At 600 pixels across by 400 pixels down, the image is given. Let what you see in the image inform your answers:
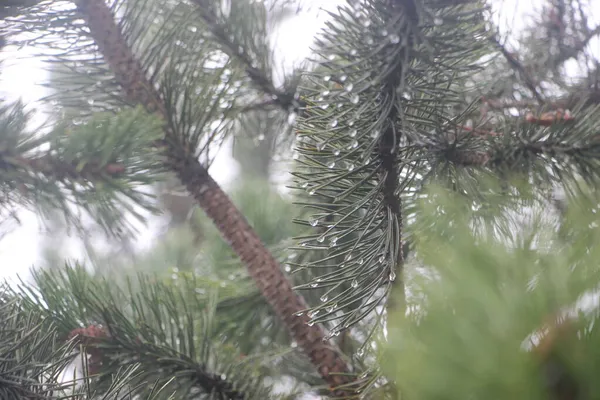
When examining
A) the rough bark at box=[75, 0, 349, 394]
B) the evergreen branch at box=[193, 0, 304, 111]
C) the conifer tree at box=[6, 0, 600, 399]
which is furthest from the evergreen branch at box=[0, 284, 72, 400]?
the evergreen branch at box=[193, 0, 304, 111]

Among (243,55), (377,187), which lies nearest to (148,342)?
(377,187)

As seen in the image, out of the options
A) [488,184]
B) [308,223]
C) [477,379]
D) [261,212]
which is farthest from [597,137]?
[261,212]

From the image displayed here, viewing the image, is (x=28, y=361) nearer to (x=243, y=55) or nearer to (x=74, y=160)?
(x=74, y=160)

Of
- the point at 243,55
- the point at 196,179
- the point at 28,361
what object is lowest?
the point at 28,361

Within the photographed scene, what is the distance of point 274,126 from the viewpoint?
661mm

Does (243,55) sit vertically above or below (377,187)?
above

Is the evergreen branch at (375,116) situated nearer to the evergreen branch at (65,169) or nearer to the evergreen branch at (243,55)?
the evergreen branch at (65,169)

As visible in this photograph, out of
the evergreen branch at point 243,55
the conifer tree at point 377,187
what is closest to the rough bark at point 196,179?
the conifer tree at point 377,187

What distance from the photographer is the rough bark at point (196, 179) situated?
0.46 meters

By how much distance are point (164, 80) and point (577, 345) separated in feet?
1.24

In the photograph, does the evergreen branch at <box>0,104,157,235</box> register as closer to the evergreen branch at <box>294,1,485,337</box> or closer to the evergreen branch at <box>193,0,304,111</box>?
the evergreen branch at <box>294,1,485,337</box>

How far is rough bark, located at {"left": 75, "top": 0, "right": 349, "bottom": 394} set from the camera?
46 centimetres

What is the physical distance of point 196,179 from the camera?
0.47 m

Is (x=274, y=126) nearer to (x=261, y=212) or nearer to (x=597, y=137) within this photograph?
(x=261, y=212)
